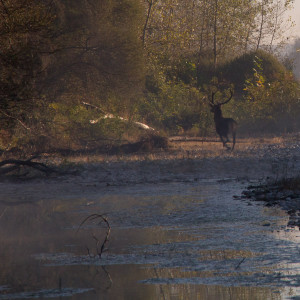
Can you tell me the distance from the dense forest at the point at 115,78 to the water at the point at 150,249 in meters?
4.21

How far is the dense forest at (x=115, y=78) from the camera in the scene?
590 inches

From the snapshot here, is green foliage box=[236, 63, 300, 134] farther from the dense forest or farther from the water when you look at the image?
the water

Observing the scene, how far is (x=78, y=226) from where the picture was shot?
9.16 m

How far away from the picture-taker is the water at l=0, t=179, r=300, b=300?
5609 millimetres

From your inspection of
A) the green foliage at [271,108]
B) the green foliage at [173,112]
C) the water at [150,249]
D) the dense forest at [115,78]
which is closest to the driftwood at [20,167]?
the dense forest at [115,78]

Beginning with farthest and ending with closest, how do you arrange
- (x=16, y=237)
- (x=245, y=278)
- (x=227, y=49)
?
(x=227, y=49) < (x=16, y=237) < (x=245, y=278)

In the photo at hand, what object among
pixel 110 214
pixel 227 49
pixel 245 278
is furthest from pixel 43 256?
pixel 227 49

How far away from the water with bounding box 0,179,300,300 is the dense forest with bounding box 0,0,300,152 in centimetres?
421

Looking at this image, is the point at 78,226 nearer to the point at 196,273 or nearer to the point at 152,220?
the point at 152,220

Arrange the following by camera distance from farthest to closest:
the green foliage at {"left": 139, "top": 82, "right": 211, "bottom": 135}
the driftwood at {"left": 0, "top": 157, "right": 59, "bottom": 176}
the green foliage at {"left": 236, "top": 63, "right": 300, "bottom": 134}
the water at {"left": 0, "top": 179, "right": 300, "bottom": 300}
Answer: the green foliage at {"left": 236, "top": 63, "right": 300, "bottom": 134} < the green foliage at {"left": 139, "top": 82, "right": 211, "bottom": 135} < the driftwood at {"left": 0, "top": 157, "right": 59, "bottom": 176} < the water at {"left": 0, "top": 179, "right": 300, "bottom": 300}

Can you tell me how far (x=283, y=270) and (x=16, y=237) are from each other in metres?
3.86

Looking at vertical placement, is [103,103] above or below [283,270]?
above

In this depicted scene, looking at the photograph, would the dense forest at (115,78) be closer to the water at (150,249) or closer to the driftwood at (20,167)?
the driftwood at (20,167)

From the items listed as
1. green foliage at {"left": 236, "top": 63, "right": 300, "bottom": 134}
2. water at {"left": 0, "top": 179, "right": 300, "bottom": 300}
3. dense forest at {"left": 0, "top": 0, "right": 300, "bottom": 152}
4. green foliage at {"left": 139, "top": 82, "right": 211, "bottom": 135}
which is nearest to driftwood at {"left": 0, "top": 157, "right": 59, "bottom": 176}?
dense forest at {"left": 0, "top": 0, "right": 300, "bottom": 152}
